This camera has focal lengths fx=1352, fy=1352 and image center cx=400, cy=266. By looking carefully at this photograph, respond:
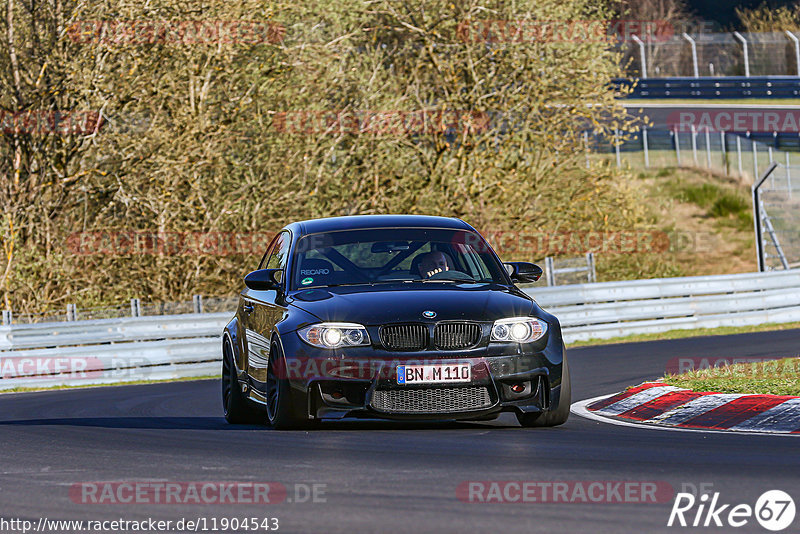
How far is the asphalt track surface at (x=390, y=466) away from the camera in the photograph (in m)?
5.69

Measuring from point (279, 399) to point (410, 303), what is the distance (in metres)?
1.12

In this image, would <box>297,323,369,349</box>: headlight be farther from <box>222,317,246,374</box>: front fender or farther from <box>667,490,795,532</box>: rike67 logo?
<box>667,490,795,532</box>: rike67 logo

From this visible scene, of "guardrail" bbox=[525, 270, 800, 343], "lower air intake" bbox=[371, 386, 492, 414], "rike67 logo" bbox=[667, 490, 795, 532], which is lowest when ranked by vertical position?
"guardrail" bbox=[525, 270, 800, 343]

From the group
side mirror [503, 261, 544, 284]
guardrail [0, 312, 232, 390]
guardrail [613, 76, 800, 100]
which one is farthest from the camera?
guardrail [613, 76, 800, 100]

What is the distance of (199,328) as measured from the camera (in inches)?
802

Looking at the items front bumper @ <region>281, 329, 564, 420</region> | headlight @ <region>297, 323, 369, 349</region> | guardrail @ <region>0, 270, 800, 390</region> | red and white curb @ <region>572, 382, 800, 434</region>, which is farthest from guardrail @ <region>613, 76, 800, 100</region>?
headlight @ <region>297, 323, 369, 349</region>

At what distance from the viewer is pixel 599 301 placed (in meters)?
22.9

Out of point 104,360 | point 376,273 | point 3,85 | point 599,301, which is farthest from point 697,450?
point 3,85

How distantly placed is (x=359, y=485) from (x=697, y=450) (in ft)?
7.08

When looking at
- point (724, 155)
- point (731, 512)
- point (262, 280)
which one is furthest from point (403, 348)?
point (724, 155)

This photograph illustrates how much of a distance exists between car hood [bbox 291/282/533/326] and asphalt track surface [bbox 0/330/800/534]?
78cm

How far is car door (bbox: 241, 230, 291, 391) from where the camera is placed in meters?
9.76

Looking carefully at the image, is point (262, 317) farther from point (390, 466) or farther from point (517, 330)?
point (390, 466)

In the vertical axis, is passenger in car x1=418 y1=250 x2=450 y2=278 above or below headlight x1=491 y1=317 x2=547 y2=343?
above
